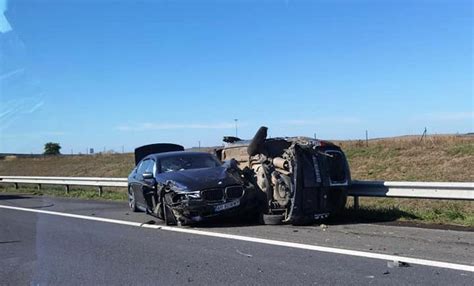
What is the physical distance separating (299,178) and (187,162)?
9.67 ft

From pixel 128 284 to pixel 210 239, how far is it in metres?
2.88

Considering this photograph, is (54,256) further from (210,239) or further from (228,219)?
(228,219)

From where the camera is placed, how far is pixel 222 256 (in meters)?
7.67

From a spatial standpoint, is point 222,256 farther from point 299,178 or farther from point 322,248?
point 299,178

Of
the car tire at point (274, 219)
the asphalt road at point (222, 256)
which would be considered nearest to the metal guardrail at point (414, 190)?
the asphalt road at point (222, 256)

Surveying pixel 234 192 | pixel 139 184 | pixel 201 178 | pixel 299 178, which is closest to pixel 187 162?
pixel 139 184

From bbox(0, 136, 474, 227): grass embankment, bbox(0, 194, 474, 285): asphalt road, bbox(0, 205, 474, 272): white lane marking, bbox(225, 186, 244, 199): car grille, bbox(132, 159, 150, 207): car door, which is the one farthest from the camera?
bbox(132, 159, 150, 207): car door

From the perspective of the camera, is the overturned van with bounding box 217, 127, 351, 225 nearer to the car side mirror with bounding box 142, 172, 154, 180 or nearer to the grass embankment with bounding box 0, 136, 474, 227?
the grass embankment with bounding box 0, 136, 474, 227

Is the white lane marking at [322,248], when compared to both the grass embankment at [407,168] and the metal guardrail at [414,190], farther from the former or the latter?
the metal guardrail at [414,190]

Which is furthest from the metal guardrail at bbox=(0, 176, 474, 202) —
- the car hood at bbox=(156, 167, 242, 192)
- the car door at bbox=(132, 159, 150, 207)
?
the car door at bbox=(132, 159, 150, 207)

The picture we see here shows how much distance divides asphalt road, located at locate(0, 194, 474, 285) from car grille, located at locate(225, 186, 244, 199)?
1.78 ft

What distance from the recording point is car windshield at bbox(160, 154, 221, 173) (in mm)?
11961

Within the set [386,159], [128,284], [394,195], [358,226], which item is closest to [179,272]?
[128,284]

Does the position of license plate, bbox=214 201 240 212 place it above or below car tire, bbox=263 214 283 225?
above
